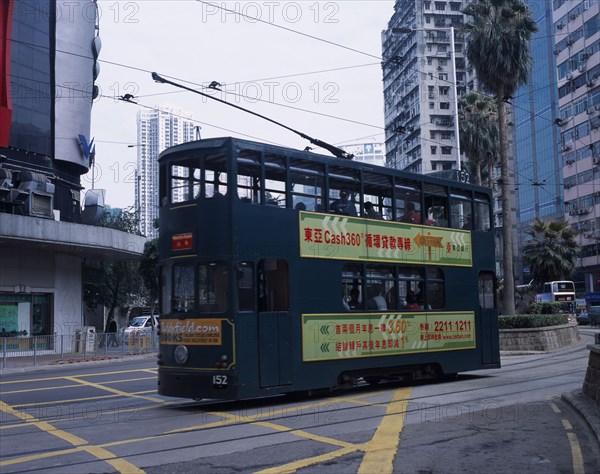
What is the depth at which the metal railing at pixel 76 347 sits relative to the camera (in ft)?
88.6

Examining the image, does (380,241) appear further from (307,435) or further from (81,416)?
(81,416)

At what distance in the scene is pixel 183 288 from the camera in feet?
41.5

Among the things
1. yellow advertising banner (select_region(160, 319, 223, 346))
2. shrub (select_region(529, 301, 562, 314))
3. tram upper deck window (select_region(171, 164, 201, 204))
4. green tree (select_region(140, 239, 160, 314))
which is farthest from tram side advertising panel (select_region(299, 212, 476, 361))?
green tree (select_region(140, 239, 160, 314))

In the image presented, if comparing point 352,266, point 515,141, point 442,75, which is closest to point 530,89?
point 515,141

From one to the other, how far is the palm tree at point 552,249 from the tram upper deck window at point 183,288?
44412 mm

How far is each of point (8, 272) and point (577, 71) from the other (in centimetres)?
5131

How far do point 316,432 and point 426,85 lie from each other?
86.2 meters

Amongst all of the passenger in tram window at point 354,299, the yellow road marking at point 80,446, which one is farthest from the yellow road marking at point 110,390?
the passenger in tram window at point 354,299

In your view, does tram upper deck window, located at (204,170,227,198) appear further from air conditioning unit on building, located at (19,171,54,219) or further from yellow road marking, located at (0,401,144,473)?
air conditioning unit on building, located at (19,171,54,219)

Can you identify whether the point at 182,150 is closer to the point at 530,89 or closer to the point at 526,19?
the point at 526,19

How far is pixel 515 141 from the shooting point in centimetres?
8656

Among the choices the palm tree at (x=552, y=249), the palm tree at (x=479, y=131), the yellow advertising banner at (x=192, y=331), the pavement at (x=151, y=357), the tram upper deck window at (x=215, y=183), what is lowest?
the pavement at (x=151, y=357)

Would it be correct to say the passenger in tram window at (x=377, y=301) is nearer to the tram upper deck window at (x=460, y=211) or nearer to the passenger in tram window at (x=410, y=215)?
the passenger in tram window at (x=410, y=215)

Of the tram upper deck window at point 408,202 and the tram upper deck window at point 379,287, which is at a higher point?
the tram upper deck window at point 408,202
